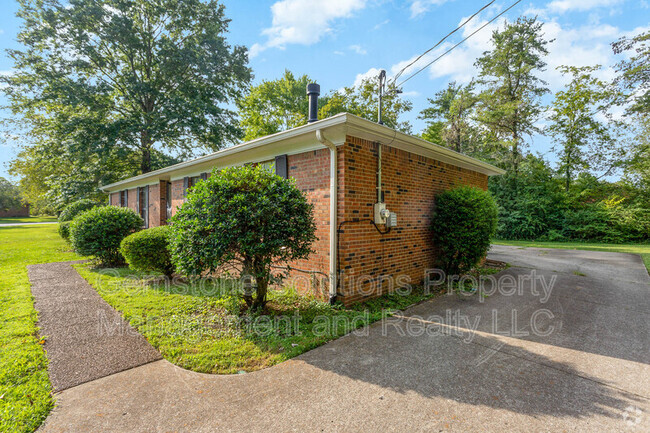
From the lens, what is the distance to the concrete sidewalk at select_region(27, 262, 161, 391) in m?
2.73

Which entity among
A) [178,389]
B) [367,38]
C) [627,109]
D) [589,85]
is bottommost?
[178,389]

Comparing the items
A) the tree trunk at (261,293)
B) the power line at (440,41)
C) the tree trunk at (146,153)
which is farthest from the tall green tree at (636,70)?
the tree trunk at (146,153)

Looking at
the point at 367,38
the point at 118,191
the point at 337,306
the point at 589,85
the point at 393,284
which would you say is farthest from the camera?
the point at 589,85

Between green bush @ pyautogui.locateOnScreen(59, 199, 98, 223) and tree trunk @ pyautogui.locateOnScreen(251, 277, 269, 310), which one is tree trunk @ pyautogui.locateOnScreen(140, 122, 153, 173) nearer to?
green bush @ pyautogui.locateOnScreen(59, 199, 98, 223)

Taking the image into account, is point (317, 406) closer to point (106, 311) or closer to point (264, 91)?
point (106, 311)

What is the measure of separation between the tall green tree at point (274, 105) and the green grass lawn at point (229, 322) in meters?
19.0

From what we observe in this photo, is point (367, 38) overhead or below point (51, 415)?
overhead

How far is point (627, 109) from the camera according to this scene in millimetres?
15070

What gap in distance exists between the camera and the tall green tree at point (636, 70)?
496 inches

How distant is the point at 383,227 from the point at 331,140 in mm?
1752

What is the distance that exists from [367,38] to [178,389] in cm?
736

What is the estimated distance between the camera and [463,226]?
18.4ft

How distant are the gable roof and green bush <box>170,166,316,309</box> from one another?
3.45 ft

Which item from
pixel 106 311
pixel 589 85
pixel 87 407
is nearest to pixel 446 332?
pixel 87 407
